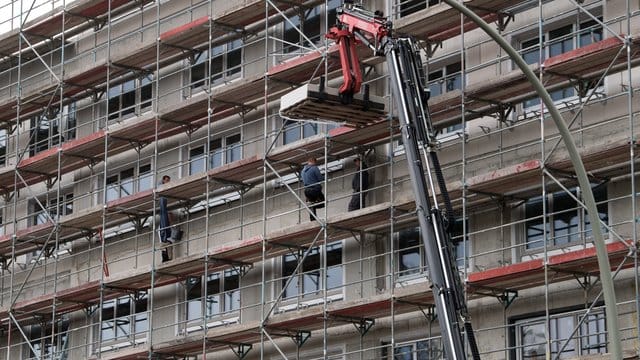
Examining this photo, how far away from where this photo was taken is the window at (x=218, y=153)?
39.8m

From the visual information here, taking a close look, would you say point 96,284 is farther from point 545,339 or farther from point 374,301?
point 545,339

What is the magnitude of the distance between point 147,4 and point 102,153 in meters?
4.09

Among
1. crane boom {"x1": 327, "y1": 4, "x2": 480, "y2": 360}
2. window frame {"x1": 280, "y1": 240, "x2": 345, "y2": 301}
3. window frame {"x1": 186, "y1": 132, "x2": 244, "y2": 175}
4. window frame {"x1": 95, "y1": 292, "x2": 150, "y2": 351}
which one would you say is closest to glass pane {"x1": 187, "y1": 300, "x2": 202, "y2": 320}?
window frame {"x1": 95, "y1": 292, "x2": 150, "y2": 351}

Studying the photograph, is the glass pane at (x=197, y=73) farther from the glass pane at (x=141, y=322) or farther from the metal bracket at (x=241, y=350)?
the metal bracket at (x=241, y=350)

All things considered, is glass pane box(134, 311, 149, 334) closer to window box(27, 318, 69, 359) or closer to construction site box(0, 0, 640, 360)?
construction site box(0, 0, 640, 360)

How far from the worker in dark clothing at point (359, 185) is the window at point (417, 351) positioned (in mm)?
3163

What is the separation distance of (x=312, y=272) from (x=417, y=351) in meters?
4.00

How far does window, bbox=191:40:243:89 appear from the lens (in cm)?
4047

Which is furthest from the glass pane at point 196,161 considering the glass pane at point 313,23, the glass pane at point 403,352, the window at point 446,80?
the glass pane at point 403,352

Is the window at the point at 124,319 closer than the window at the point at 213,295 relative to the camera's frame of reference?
No

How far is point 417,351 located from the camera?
111 feet

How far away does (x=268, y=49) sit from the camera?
39219mm

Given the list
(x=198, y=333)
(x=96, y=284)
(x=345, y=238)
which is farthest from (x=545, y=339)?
(x=96, y=284)

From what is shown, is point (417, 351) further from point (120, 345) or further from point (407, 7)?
point (120, 345)
